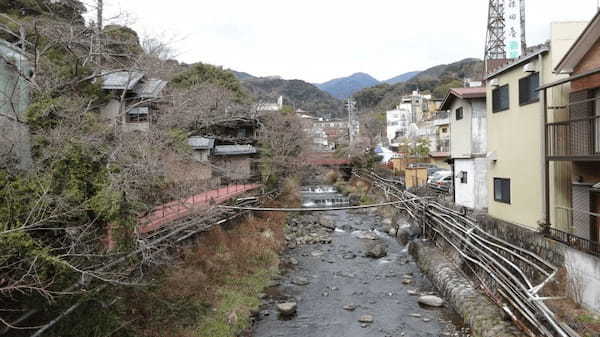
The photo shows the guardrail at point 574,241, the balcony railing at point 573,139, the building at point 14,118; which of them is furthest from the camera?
the balcony railing at point 573,139

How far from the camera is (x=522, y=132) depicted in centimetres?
1248

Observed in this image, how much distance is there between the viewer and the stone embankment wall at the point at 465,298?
996 cm

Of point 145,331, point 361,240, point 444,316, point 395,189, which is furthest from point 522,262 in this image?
point 395,189

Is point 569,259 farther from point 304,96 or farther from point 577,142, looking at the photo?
point 304,96

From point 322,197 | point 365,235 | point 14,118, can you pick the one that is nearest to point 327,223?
point 365,235

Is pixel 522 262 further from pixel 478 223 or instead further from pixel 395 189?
pixel 395 189

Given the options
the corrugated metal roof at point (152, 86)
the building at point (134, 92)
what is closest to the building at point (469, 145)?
the corrugated metal roof at point (152, 86)

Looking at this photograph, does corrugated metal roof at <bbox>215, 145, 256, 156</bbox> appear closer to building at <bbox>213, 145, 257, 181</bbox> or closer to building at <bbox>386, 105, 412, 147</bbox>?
building at <bbox>213, 145, 257, 181</bbox>

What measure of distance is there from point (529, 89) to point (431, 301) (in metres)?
7.68

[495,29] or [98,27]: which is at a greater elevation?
[495,29]

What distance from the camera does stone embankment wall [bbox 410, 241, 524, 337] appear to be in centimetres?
996

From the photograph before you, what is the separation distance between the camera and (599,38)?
388 inches

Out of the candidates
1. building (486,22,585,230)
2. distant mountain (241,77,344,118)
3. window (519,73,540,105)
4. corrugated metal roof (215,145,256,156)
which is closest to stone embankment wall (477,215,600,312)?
building (486,22,585,230)

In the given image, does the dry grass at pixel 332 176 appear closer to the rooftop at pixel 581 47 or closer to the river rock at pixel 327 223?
the river rock at pixel 327 223
